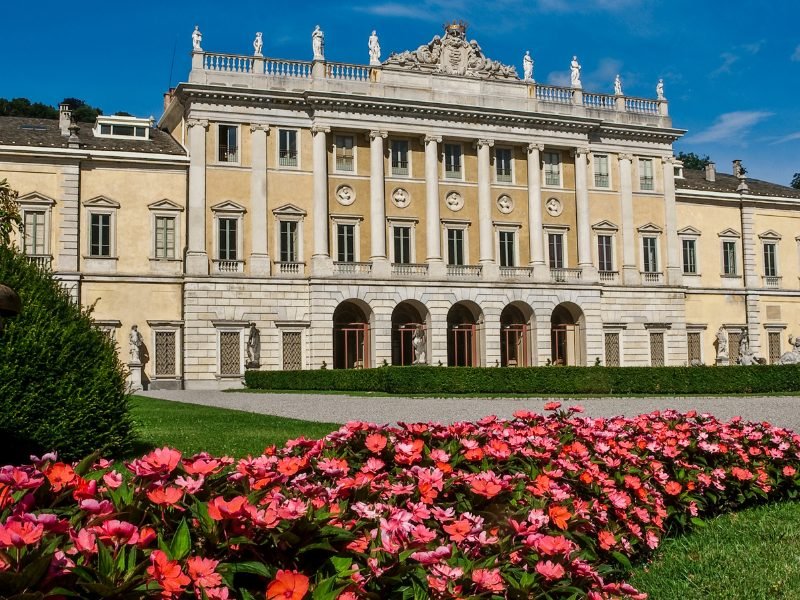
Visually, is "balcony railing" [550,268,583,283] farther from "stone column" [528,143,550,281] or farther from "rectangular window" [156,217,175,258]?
"rectangular window" [156,217,175,258]

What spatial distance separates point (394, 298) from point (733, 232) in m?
24.4

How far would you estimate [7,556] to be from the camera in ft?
9.46

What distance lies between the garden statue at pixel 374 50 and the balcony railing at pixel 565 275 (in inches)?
603

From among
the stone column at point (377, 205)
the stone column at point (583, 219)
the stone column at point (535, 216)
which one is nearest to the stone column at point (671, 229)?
the stone column at point (583, 219)

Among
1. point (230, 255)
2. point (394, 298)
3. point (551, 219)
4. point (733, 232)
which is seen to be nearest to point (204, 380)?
point (230, 255)

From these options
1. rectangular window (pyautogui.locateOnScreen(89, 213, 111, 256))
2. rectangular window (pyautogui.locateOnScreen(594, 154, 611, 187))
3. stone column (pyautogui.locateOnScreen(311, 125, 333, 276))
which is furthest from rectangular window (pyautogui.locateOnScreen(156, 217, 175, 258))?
rectangular window (pyautogui.locateOnScreen(594, 154, 611, 187))

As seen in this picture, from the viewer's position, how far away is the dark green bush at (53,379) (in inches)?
408

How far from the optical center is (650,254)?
50250 mm

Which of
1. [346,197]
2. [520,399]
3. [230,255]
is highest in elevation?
[346,197]

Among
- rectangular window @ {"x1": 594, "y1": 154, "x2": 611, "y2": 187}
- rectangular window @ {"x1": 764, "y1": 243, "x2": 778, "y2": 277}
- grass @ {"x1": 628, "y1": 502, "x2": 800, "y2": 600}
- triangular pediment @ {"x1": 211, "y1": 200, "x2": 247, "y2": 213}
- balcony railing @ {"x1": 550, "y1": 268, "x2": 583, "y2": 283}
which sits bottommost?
grass @ {"x1": 628, "y1": 502, "x2": 800, "y2": 600}

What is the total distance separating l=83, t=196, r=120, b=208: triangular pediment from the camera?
40.1 meters

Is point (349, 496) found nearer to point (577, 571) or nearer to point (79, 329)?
point (577, 571)

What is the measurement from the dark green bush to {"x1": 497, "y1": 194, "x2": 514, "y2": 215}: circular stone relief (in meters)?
37.2

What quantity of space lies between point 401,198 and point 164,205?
1257cm
